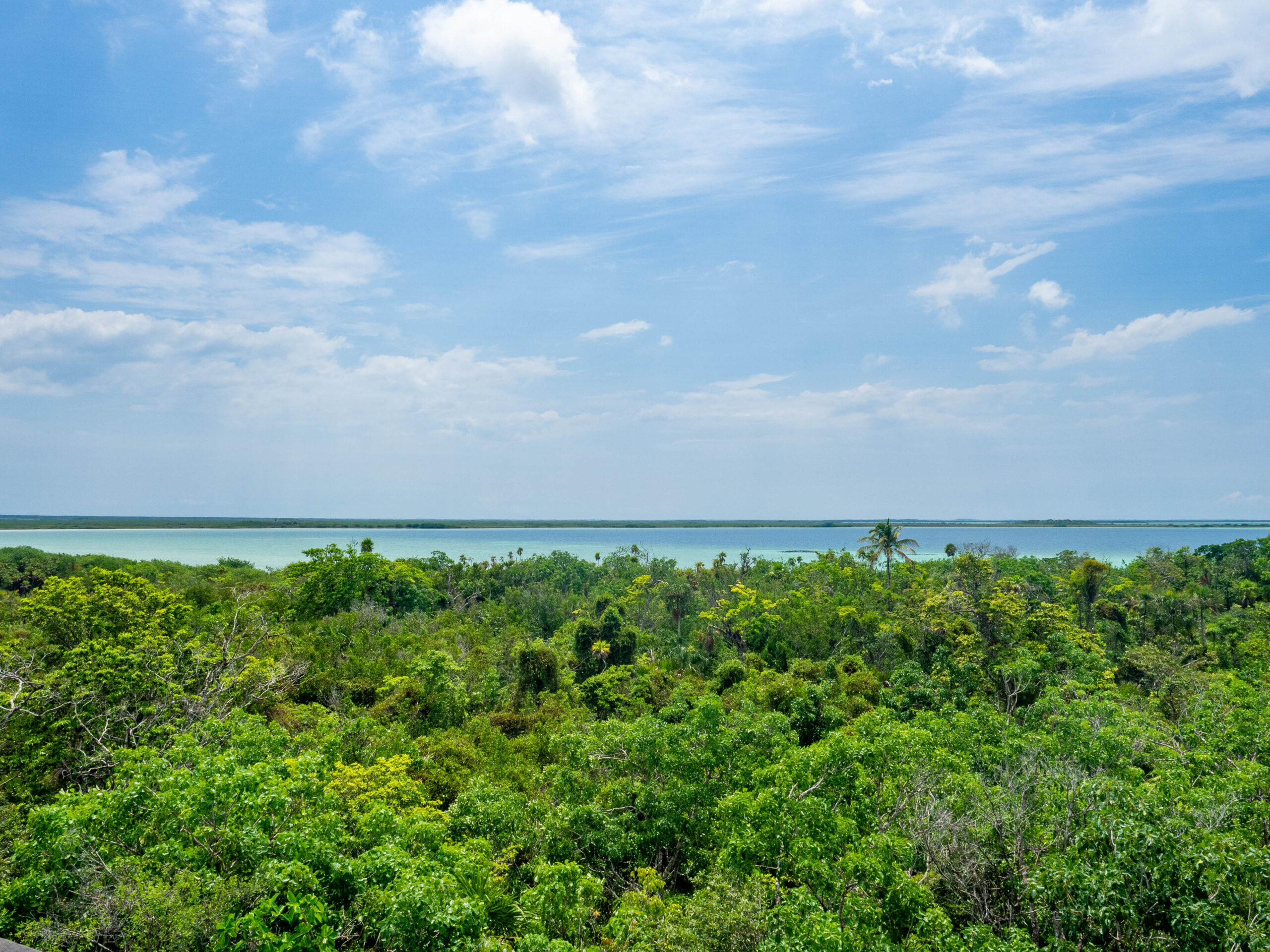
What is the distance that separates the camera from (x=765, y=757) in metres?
14.9

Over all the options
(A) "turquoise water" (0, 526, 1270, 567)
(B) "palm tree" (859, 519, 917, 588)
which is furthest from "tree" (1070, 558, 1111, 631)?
(A) "turquoise water" (0, 526, 1270, 567)

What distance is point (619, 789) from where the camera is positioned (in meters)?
15.0

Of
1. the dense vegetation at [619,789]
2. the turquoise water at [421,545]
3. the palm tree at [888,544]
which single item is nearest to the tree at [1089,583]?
the dense vegetation at [619,789]

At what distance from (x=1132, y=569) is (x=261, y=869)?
6358 centimetres

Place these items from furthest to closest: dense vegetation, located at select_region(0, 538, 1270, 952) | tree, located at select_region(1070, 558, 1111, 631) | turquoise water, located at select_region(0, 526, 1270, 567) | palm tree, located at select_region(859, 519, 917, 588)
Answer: turquoise water, located at select_region(0, 526, 1270, 567) → palm tree, located at select_region(859, 519, 917, 588) → tree, located at select_region(1070, 558, 1111, 631) → dense vegetation, located at select_region(0, 538, 1270, 952)

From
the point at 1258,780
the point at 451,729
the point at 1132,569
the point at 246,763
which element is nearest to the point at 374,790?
the point at 246,763

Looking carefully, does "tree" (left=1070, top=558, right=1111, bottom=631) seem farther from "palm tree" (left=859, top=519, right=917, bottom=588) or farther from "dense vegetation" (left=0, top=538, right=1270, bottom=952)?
"palm tree" (left=859, top=519, right=917, bottom=588)

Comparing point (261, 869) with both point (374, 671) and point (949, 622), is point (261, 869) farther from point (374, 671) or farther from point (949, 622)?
Answer: point (949, 622)

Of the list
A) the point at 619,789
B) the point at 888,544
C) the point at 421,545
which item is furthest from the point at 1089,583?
the point at 421,545

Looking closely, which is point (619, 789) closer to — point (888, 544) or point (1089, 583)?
point (1089, 583)

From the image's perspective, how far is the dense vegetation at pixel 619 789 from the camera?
830cm

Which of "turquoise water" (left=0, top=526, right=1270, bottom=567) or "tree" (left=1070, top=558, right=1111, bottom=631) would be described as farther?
"turquoise water" (left=0, top=526, right=1270, bottom=567)

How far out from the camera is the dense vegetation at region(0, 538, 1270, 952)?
27.2ft

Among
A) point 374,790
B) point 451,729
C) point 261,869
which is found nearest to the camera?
point 261,869
